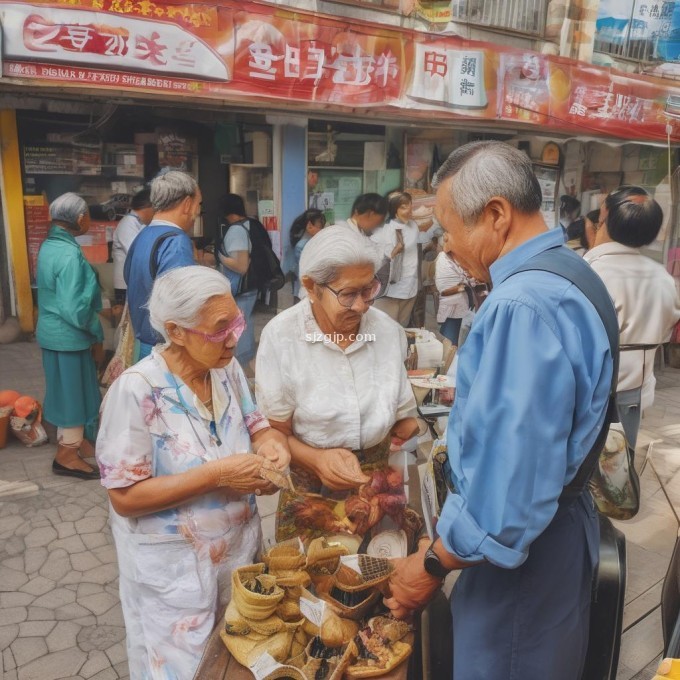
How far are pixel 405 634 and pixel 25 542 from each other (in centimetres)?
289

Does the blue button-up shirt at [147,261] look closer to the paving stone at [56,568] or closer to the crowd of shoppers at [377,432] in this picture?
the paving stone at [56,568]

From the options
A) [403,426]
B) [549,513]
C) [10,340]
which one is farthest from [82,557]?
[10,340]

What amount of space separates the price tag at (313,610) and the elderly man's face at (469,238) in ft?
3.62

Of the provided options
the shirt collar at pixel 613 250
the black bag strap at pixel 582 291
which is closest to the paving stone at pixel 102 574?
the black bag strap at pixel 582 291

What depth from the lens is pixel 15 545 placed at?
3.78 m

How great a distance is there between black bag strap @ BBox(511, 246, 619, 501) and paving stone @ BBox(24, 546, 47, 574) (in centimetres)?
320

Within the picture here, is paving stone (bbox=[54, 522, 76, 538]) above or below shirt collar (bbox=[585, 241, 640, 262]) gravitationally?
below

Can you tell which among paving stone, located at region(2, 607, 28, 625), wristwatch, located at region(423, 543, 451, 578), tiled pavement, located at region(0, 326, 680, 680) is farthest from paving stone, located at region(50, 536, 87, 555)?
wristwatch, located at region(423, 543, 451, 578)

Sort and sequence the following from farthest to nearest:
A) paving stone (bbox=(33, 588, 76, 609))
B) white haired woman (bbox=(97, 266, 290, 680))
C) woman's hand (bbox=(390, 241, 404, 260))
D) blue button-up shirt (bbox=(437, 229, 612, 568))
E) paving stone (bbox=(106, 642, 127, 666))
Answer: woman's hand (bbox=(390, 241, 404, 260)) < paving stone (bbox=(33, 588, 76, 609)) < paving stone (bbox=(106, 642, 127, 666)) < white haired woman (bbox=(97, 266, 290, 680)) < blue button-up shirt (bbox=(437, 229, 612, 568))

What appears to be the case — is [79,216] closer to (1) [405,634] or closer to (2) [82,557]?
(2) [82,557]

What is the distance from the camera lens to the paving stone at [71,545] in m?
3.75

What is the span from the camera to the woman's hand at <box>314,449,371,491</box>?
2.26 metres

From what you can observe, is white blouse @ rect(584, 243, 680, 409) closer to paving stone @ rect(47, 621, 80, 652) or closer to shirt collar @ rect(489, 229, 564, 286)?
shirt collar @ rect(489, 229, 564, 286)

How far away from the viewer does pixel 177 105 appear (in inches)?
262
